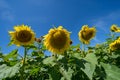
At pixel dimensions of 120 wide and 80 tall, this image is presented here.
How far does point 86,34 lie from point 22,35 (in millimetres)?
1924

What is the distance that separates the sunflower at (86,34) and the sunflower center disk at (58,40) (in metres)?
1.86

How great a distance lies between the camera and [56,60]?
370cm

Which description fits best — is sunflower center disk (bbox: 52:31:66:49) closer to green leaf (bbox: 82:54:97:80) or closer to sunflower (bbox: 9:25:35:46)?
sunflower (bbox: 9:25:35:46)

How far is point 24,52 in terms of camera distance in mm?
4246

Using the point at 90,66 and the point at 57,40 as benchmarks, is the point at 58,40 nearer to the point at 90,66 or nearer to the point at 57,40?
the point at 57,40

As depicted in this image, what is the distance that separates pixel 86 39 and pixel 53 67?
2849mm

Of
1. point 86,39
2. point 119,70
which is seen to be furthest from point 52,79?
point 86,39

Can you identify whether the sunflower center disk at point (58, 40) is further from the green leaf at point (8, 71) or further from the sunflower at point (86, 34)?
the sunflower at point (86, 34)

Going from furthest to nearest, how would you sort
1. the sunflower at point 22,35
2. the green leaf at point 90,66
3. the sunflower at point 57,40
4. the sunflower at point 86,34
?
the sunflower at point 86,34 < the sunflower at point 22,35 < the sunflower at point 57,40 < the green leaf at point 90,66

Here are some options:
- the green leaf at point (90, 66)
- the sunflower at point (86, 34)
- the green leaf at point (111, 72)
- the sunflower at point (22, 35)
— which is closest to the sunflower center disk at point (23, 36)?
the sunflower at point (22, 35)

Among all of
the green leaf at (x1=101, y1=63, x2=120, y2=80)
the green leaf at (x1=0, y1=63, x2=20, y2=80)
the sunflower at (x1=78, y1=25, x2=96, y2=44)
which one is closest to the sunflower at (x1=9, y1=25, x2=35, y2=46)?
the green leaf at (x1=0, y1=63, x2=20, y2=80)

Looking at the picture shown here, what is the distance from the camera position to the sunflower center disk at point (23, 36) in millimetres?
4881

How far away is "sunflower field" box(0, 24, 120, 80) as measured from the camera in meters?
3.58

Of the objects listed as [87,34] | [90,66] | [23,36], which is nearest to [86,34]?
[87,34]
